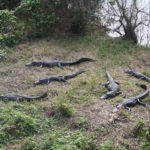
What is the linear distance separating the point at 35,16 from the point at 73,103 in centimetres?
618

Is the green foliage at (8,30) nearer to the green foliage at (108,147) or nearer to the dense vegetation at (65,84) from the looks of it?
the dense vegetation at (65,84)

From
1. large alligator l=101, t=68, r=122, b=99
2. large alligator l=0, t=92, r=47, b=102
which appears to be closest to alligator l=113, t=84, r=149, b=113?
large alligator l=101, t=68, r=122, b=99

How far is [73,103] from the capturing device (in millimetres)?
7777

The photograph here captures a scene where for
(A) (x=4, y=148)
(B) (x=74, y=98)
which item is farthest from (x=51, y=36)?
(A) (x=4, y=148)

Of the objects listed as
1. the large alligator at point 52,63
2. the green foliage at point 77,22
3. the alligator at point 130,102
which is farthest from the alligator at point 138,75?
the green foliage at point 77,22

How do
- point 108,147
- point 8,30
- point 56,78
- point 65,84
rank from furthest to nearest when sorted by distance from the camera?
point 8,30 < point 56,78 < point 65,84 < point 108,147

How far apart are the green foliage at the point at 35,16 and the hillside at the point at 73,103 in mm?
619

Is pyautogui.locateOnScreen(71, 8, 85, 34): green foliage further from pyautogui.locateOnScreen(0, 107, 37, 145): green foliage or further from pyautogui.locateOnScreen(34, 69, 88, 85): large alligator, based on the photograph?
pyautogui.locateOnScreen(0, 107, 37, 145): green foliage

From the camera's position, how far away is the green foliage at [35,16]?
12711mm

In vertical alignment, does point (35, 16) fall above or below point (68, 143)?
above

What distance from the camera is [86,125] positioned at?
658 centimetres

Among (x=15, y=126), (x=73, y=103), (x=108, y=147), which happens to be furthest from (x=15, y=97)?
(x=108, y=147)

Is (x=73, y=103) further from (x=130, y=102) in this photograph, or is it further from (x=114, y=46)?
(x=114, y=46)

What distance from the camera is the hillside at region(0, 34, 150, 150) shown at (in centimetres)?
591
